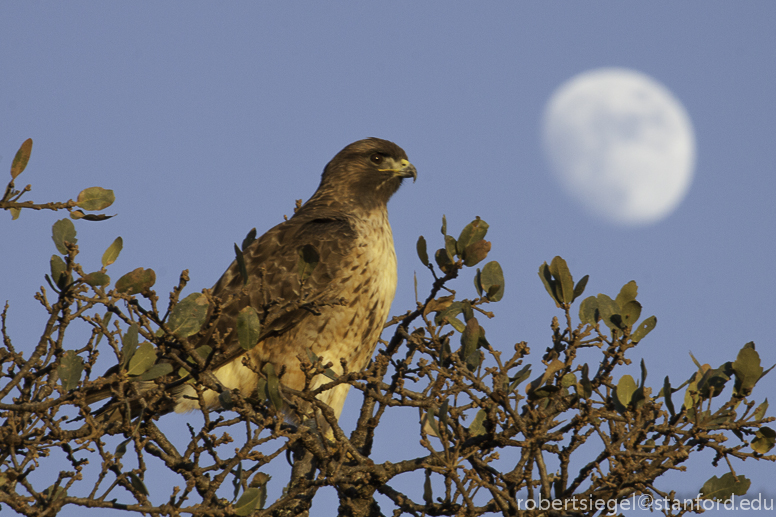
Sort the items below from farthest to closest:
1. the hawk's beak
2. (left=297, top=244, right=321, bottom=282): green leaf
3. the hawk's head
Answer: the hawk's beak
the hawk's head
(left=297, top=244, right=321, bottom=282): green leaf

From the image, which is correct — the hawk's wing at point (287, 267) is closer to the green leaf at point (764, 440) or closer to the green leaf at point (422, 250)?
the green leaf at point (422, 250)

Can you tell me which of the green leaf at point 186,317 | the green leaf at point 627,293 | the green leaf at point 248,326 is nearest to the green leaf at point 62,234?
the green leaf at point 186,317

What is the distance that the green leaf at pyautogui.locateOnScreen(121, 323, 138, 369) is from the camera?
3.31m

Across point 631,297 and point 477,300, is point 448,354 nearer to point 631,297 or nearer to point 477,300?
point 477,300

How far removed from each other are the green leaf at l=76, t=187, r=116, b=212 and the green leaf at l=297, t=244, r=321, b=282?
89 centimetres

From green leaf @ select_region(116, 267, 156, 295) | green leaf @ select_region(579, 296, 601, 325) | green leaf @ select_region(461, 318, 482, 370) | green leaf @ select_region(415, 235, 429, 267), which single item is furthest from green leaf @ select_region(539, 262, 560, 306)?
green leaf @ select_region(116, 267, 156, 295)

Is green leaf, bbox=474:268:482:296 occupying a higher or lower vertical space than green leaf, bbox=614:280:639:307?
higher

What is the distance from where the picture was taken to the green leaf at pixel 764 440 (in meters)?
3.50

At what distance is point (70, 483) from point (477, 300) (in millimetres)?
2322

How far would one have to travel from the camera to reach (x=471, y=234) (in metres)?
4.38

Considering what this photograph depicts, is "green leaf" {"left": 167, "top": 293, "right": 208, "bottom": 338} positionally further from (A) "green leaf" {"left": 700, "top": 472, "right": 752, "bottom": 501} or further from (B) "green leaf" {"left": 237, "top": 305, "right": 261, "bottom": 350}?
(A) "green leaf" {"left": 700, "top": 472, "right": 752, "bottom": 501}

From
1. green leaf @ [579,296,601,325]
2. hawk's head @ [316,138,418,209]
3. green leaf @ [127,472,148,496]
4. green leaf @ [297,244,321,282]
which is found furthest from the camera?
hawk's head @ [316,138,418,209]

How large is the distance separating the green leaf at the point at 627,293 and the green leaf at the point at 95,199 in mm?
2466

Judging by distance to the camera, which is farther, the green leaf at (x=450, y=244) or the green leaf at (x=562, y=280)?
the green leaf at (x=450, y=244)
